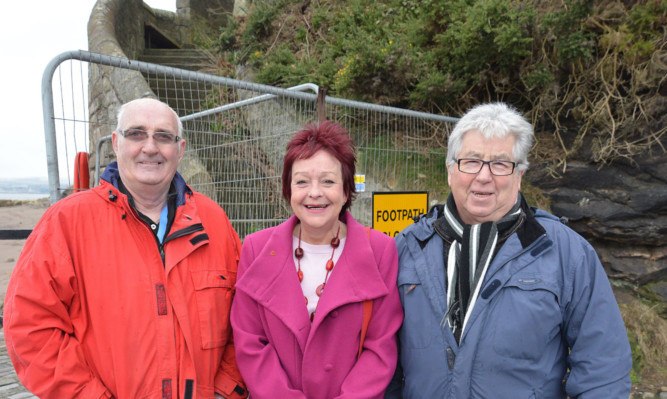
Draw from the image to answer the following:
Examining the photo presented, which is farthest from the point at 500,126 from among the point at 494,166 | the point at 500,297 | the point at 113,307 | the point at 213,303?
the point at 113,307

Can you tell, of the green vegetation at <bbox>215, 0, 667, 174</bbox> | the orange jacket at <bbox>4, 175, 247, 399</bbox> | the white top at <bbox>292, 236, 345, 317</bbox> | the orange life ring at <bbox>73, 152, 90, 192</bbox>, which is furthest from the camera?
the green vegetation at <bbox>215, 0, 667, 174</bbox>

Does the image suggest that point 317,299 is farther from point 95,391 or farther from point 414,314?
point 95,391

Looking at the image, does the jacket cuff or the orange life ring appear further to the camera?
the orange life ring

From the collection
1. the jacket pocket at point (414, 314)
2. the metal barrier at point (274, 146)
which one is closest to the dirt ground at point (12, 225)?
the metal barrier at point (274, 146)

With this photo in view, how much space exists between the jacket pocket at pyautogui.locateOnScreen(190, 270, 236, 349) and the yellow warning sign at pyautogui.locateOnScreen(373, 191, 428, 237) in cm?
190

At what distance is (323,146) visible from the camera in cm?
192

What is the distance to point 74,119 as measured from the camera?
244cm

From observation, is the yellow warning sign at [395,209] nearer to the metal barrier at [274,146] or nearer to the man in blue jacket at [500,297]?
the metal barrier at [274,146]

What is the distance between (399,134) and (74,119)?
3025mm

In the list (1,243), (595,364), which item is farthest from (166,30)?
(595,364)

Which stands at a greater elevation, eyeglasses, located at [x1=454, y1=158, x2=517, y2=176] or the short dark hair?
the short dark hair

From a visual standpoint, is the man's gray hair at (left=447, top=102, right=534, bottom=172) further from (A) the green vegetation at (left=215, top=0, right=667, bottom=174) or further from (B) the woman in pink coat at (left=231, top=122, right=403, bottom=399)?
(A) the green vegetation at (left=215, top=0, right=667, bottom=174)

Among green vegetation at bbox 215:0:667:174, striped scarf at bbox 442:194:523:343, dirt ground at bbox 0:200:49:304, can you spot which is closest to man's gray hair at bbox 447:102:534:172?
striped scarf at bbox 442:194:523:343

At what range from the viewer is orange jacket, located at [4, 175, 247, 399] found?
1.58 m
